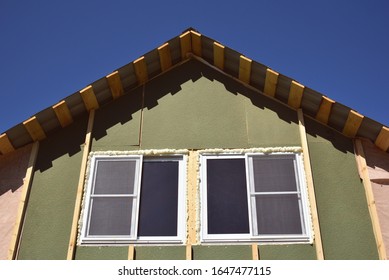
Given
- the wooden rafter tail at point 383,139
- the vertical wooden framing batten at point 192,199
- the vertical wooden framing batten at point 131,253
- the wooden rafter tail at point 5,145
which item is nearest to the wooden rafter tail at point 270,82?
the vertical wooden framing batten at point 192,199

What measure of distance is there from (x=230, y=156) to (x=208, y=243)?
5.40ft

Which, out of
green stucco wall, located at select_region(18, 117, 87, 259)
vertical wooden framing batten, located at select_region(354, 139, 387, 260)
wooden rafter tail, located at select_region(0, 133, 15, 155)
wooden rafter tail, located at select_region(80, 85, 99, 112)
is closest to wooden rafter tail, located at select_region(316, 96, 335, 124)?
vertical wooden framing batten, located at select_region(354, 139, 387, 260)

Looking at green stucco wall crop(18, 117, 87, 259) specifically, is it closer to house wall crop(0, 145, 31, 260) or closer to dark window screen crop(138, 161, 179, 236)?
house wall crop(0, 145, 31, 260)

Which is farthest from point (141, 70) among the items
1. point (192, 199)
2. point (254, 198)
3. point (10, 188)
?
point (254, 198)

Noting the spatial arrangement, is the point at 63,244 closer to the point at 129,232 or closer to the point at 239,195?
the point at 129,232

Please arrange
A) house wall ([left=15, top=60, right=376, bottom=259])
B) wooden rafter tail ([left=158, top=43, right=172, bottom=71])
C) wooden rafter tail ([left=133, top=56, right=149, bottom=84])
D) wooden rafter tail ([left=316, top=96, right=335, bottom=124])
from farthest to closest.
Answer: wooden rafter tail ([left=158, top=43, right=172, bottom=71])
wooden rafter tail ([left=133, top=56, right=149, bottom=84])
wooden rafter tail ([left=316, top=96, right=335, bottom=124])
house wall ([left=15, top=60, right=376, bottom=259])

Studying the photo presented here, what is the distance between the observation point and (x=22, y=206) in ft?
23.9

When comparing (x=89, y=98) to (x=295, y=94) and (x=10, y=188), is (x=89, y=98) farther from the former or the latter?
(x=295, y=94)

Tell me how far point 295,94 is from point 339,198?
6.70ft

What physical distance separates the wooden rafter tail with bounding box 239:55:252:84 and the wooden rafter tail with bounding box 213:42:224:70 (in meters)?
0.44

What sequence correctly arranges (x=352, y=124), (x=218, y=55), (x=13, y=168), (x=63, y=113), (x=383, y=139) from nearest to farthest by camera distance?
(x=383, y=139) < (x=352, y=124) < (x=13, y=168) < (x=63, y=113) < (x=218, y=55)

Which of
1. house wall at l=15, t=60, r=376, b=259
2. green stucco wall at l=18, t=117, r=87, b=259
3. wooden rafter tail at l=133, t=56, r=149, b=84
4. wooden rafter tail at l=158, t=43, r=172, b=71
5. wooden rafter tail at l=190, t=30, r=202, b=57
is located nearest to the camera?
house wall at l=15, t=60, r=376, b=259

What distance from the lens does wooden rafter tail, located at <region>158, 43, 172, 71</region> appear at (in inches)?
335
